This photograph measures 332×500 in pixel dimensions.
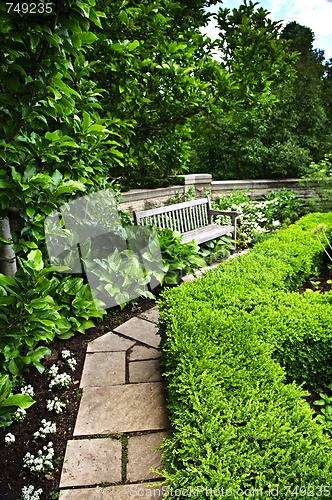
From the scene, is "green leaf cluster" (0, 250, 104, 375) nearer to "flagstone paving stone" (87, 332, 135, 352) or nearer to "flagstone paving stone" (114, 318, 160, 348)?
"flagstone paving stone" (87, 332, 135, 352)

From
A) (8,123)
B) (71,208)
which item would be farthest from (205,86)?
(8,123)

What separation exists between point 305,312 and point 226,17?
15.1ft

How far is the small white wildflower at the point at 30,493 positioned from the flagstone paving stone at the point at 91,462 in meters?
0.11

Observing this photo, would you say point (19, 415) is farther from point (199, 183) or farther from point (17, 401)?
point (199, 183)

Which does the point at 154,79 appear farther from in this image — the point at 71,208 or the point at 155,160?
the point at 71,208

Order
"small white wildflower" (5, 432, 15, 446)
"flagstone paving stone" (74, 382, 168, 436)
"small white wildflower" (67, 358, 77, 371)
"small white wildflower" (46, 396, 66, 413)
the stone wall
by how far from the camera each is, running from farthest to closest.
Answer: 1. the stone wall
2. "small white wildflower" (67, 358, 77, 371)
3. "small white wildflower" (46, 396, 66, 413)
4. "flagstone paving stone" (74, 382, 168, 436)
5. "small white wildflower" (5, 432, 15, 446)

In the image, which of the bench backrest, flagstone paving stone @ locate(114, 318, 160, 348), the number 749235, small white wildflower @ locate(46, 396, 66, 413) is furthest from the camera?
the bench backrest

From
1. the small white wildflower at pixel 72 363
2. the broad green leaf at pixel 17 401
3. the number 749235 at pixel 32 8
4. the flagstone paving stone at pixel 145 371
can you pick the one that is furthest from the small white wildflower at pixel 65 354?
the number 749235 at pixel 32 8

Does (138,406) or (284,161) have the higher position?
(284,161)

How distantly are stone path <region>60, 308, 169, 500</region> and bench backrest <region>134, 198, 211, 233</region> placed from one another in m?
1.77

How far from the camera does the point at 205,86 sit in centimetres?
427

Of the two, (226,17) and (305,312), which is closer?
(305,312)

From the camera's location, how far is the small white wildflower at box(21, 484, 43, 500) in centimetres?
174

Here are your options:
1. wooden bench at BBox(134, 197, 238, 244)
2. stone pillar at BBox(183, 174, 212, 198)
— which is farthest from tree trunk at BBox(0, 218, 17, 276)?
stone pillar at BBox(183, 174, 212, 198)
